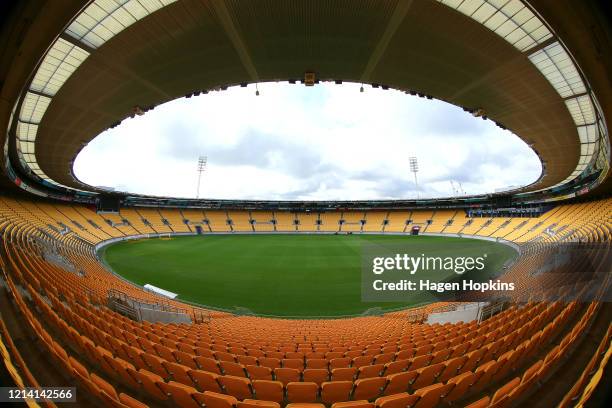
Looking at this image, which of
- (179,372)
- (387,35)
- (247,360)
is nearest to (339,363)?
(247,360)

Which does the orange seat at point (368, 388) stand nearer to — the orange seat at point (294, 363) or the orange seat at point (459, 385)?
the orange seat at point (459, 385)


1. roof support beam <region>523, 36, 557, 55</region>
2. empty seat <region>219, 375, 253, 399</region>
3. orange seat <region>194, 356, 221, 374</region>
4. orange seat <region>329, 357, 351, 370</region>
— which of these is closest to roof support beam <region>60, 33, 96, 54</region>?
orange seat <region>194, 356, 221, 374</region>

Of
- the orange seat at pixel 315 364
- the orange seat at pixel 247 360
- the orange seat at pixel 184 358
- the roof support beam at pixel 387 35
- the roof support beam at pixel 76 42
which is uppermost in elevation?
the roof support beam at pixel 387 35

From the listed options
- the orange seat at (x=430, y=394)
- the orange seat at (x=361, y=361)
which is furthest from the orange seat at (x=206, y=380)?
the orange seat at (x=430, y=394)

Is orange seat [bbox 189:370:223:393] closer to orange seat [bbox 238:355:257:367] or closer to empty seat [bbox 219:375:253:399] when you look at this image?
empty seat [bbox 219:375:253:399]

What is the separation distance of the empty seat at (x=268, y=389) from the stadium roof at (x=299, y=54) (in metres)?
9.20

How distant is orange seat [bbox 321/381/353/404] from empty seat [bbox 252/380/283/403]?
60 centimetres

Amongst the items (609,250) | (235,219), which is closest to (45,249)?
(609,250)

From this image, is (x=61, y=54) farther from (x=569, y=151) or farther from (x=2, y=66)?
(x=569, y=151)

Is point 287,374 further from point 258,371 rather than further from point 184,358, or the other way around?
point 184,358

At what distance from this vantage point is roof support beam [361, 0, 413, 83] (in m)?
8.76

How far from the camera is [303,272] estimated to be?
2125 centimetres

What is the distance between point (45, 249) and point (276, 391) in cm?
1734

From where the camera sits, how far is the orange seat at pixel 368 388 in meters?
3.79
